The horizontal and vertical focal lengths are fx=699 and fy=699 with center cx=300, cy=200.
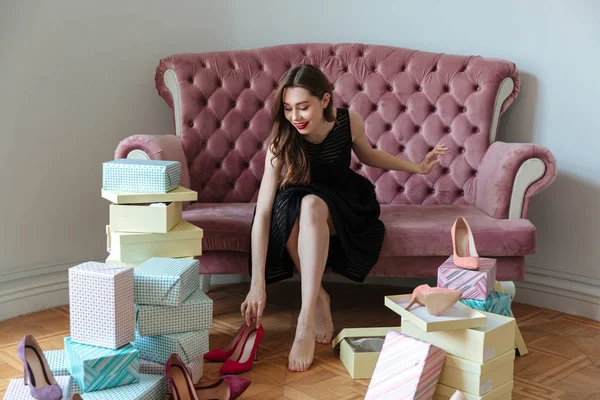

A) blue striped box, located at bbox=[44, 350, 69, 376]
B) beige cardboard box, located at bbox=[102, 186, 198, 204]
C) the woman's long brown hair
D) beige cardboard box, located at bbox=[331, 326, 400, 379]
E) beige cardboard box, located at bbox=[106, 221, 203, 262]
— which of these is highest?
the woman's long brown hair

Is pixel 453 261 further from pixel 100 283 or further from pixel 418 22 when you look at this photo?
pixel 418 22

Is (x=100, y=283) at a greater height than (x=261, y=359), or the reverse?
(x=100, y=283)

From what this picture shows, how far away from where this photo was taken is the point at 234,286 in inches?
137

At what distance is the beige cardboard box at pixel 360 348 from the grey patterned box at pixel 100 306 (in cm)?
73

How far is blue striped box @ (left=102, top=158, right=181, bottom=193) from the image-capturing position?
232 cm

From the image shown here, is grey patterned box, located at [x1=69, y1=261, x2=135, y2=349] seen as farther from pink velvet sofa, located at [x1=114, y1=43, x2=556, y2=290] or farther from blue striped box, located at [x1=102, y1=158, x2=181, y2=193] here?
pink velvet sofa, located at [x1=114, y1=43, x2=556, y2=290]

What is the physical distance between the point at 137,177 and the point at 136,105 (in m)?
1.14

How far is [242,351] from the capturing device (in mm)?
2385

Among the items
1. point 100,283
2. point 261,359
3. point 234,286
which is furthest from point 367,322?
point 100,283

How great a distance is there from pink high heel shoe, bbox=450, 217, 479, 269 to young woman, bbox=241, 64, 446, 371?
0.31m

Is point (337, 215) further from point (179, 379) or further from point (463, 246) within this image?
point (179, 379)

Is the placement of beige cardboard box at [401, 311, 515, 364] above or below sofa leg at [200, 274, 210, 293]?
above

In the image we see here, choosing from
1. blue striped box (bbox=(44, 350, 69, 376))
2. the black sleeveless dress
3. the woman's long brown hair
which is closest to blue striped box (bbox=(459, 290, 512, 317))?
the black sleeveless dress

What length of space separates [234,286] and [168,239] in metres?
1.20
